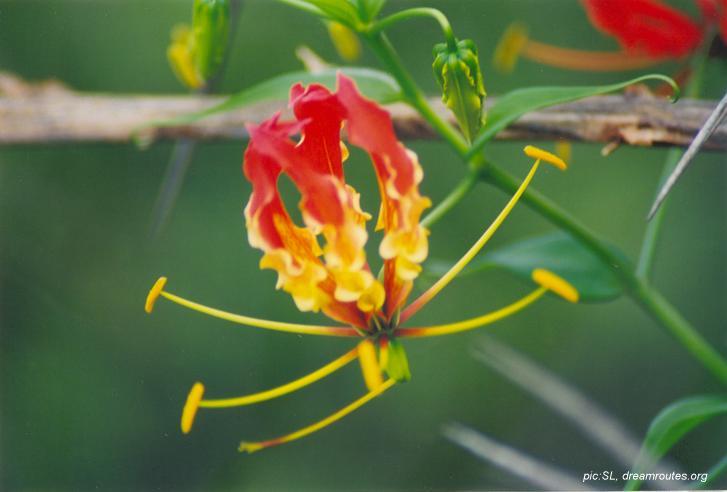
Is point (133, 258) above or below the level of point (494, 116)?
below

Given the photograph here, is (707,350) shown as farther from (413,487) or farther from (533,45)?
(413,487)

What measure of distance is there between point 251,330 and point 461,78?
156 cm

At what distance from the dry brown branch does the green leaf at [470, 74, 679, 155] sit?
84mm

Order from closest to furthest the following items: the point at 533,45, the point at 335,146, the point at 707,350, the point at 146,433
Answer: the point at 335,146 < the point at 707,350 < the point at 533,45 < the point at 146,433

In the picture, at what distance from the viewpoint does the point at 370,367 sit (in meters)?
0.69

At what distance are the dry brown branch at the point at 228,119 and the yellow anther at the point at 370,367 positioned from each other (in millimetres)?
282

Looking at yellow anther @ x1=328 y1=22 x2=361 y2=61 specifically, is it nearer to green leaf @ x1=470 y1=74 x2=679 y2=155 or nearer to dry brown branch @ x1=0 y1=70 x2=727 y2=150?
dry brown branch @ x1=0 y1=70 x2=727 y2=150

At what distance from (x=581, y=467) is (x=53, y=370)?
1.26m

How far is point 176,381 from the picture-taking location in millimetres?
2168

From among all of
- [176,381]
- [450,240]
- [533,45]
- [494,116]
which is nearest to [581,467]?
[450,240]

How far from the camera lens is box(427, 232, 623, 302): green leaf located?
86cm

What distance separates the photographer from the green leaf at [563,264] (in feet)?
2.82

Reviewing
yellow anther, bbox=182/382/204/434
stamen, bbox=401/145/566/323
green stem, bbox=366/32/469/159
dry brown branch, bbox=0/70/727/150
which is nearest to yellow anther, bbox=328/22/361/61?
dry brown branch, bbox=0/70/727/150

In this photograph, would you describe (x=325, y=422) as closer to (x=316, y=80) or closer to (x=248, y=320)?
(x=248, y=320)
